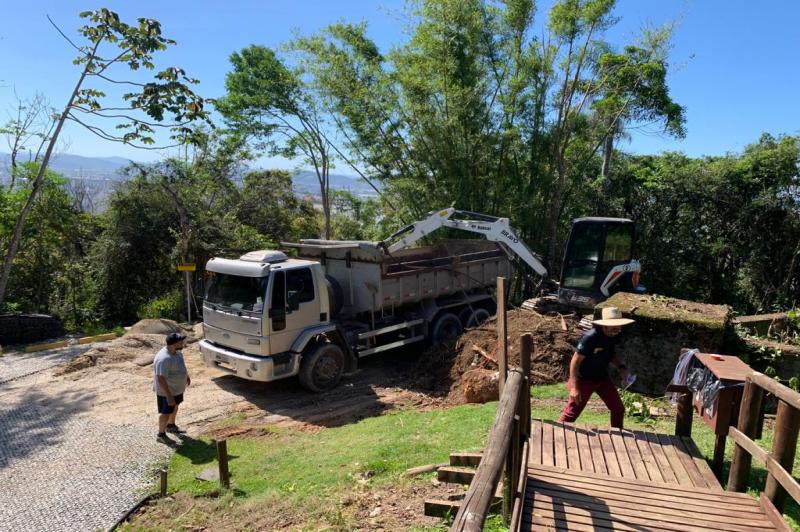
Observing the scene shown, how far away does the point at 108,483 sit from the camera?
19.5 ft

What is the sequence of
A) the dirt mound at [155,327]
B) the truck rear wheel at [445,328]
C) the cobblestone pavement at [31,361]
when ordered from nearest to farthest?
the cobblestone pavement at [31,361], the truck rear wheel at [445,328], the dirt mound at [155,327]

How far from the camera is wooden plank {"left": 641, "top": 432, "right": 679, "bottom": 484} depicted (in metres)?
4.21

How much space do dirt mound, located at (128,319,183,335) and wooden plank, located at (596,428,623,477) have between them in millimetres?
10647

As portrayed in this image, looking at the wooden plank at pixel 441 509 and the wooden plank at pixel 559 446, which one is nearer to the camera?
the wooden plank at pixel 441 509

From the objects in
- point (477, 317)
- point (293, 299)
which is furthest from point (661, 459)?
point (477, 317)

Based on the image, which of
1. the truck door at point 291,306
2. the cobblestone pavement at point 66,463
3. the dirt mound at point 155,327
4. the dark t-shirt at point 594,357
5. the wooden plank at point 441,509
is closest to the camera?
the wooden plank at point 441,509

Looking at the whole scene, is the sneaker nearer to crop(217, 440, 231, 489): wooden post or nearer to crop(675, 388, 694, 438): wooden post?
crop(217, 440, 231, 489): wooden post

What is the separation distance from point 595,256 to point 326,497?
773 centimetres

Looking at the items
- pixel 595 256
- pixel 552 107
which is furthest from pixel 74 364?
pixel 552 107

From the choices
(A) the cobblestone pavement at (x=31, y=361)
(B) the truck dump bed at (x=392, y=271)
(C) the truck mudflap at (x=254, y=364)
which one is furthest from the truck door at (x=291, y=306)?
(A) the cobblestone pavement at (x=31, y=361)

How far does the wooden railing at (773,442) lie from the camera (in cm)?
335

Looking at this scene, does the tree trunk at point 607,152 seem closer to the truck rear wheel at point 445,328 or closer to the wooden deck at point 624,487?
the truck rear wheel at point 445,328

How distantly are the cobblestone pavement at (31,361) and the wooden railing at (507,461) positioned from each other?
9557 millimetres

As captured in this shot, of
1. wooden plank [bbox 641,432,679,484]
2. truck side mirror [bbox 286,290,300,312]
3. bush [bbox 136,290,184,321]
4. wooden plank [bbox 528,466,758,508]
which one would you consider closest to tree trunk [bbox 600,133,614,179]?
truck side mirror [bbox 286,290,300,312]
